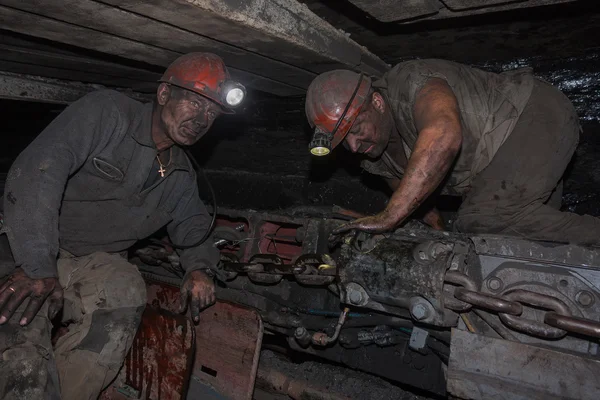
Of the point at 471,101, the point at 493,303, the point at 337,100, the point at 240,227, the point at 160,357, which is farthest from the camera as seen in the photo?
the point at 240,227

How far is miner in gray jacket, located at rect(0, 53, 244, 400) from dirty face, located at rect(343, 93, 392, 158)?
884 millimetres

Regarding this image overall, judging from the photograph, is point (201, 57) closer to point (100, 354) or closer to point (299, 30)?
point (299, 30)

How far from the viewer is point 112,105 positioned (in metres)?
2.91

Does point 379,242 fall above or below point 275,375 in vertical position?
above

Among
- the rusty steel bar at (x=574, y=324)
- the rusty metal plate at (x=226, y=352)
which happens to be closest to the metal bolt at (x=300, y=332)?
the rusty metal plate at (x=226, y=352)

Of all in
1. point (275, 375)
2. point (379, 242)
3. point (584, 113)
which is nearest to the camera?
point (379, 242)

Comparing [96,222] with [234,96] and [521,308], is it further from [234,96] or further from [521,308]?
[521,308]

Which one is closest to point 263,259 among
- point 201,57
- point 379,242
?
point 379,242

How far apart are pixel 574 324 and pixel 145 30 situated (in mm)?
2435

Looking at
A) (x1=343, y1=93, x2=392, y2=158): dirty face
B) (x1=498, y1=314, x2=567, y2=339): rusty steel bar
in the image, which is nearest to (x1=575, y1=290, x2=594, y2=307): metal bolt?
(x1=498, y1=314, x2=567, y2=339): rusty steel bar

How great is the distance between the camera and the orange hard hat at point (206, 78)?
2.80 m

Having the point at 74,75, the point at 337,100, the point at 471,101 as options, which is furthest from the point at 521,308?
the point at 74,75

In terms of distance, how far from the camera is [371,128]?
261 centimetres

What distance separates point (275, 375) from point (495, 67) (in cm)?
284
